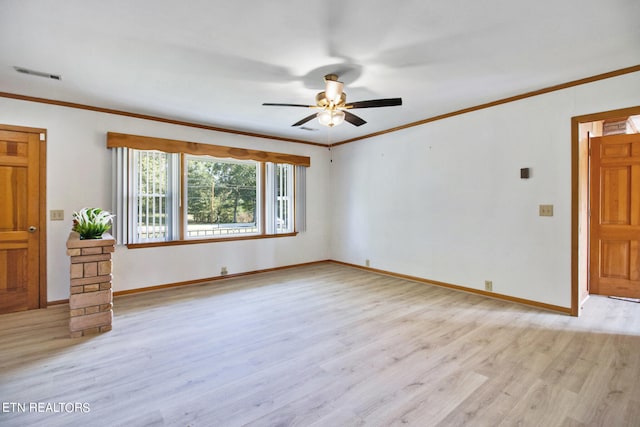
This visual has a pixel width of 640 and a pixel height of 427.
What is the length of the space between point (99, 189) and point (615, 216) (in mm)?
7011

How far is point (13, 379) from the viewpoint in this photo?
85.2 inches

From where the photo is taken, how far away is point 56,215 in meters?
3.78

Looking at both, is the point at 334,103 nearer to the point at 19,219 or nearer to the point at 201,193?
the point at 201,193

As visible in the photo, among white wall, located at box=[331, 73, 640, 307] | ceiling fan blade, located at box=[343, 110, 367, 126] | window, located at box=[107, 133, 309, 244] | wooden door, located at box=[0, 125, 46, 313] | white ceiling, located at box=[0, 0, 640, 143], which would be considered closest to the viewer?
white ceiling, located at box=[0, 0, 640, 143]

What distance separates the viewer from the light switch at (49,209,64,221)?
3.75m

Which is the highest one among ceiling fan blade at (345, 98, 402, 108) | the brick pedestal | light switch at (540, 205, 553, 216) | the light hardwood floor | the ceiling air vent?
the ceiling air vent

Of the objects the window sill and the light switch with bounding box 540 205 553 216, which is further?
the window sill

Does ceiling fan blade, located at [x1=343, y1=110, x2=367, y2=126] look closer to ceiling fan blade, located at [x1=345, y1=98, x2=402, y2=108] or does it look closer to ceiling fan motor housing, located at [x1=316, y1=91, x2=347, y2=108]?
ceiling fan motor housing, located at [x1=316, y1=91, x2=347, y2=108]

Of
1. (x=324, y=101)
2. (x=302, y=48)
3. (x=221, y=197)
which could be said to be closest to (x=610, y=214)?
(x=324, y=101)

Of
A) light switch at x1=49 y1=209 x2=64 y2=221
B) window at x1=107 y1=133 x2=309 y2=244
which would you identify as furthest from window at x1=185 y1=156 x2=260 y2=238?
light switch at x1=49 y1=209 x2=64 y2=221

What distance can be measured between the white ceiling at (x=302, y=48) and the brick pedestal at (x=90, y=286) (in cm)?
173

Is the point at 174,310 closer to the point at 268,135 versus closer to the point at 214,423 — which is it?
the point at 214,423

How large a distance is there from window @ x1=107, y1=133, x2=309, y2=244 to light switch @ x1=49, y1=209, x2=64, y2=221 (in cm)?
60

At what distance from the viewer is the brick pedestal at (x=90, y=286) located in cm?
283
